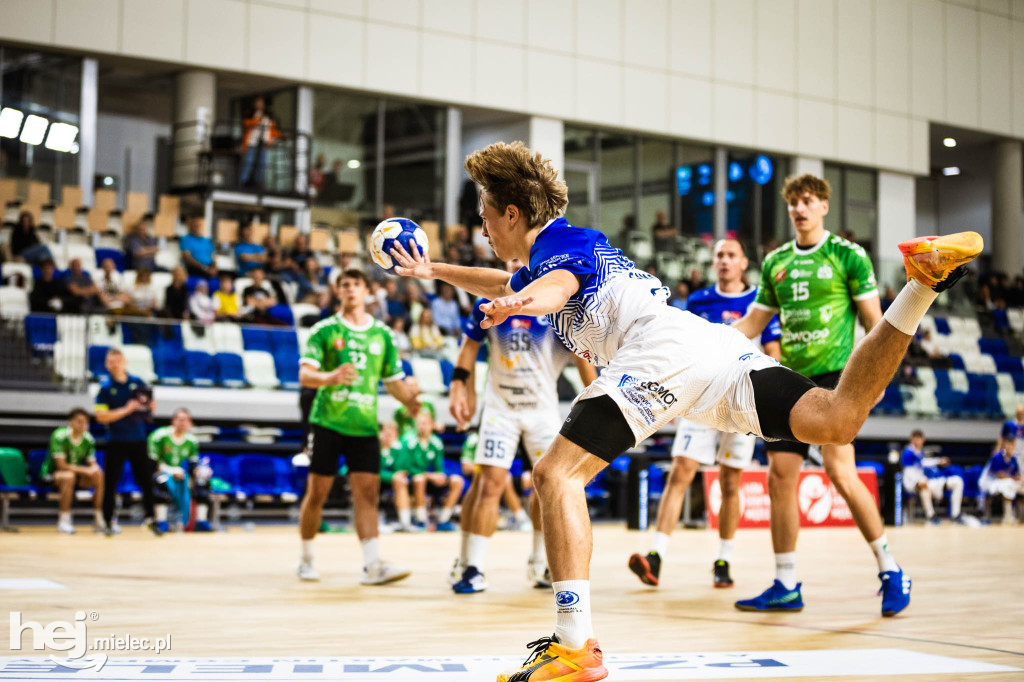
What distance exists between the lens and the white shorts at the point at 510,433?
7645 millimetres

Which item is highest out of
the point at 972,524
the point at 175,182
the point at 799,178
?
the point at 175,182

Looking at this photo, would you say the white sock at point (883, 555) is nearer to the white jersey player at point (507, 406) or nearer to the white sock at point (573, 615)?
the white jersey player at point (507, 406)

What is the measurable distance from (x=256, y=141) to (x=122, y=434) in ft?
32.4

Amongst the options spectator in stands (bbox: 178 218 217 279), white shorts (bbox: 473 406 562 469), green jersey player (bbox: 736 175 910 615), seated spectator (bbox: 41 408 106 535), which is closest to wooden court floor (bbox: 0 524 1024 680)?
green jersey player (bbox: 736 175 910 615)

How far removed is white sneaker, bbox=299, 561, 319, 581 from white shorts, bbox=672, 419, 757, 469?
283 centimetres

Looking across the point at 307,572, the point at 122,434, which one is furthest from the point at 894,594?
the point at 122,434

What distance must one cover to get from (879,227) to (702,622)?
2651 cm

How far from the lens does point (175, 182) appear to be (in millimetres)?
22531

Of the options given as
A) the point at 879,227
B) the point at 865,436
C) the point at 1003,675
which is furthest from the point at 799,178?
the point at 879,227

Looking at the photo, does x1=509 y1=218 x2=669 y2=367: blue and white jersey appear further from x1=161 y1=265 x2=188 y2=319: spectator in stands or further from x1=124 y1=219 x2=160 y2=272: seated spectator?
x1=124 y1=219 x2=160 y2=272: seated spectator

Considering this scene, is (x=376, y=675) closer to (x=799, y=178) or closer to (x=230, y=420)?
(x=799, y=178)

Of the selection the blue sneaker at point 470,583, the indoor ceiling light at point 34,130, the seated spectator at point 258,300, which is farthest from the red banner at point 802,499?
the indoor ceiling light at point 34,130

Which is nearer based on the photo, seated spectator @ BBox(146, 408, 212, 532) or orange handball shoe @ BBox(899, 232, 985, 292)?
orange handball shoe @ BBox(899, 232, 985, 292)

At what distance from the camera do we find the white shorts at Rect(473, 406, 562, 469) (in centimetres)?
764
